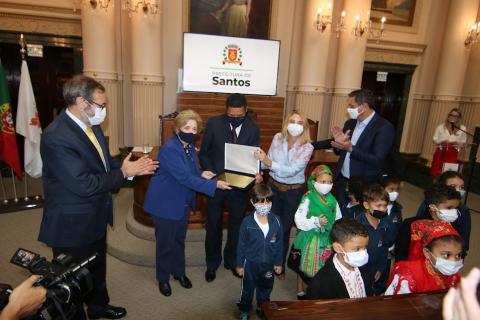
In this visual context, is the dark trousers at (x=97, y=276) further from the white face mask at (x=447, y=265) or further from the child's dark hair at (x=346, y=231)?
the white face mask at (x=447, y=265)

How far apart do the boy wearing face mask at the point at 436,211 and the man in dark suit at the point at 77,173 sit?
2.05 m

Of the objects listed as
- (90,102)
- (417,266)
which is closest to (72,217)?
(90,102)

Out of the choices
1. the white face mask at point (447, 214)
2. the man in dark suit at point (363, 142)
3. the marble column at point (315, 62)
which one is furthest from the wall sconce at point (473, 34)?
the white face mask at point (447, 214)

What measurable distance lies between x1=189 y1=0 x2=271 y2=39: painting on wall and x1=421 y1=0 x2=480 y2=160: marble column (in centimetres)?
414

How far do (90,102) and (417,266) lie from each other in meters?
2.35

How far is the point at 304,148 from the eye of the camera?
9.77 feet

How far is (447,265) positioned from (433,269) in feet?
Result: 0.34

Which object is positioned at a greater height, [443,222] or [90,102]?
[90,102]

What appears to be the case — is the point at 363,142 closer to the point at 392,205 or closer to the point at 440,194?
the point at 392,205

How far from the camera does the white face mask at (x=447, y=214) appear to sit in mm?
2547

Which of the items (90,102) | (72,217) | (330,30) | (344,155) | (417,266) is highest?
(330,30)

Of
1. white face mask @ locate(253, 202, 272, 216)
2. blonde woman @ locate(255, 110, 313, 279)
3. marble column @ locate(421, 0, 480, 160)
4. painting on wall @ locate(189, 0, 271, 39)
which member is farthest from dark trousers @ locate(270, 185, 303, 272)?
marble column @ locate(421, 0, 480, 160)

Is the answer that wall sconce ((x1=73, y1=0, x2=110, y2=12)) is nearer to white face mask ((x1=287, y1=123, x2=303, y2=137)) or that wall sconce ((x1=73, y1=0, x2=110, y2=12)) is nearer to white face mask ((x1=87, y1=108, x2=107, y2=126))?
white face mask ((x1=87, y1=108, x2=107, y2=126))

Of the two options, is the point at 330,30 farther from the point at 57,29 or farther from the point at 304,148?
the point at 57,29
